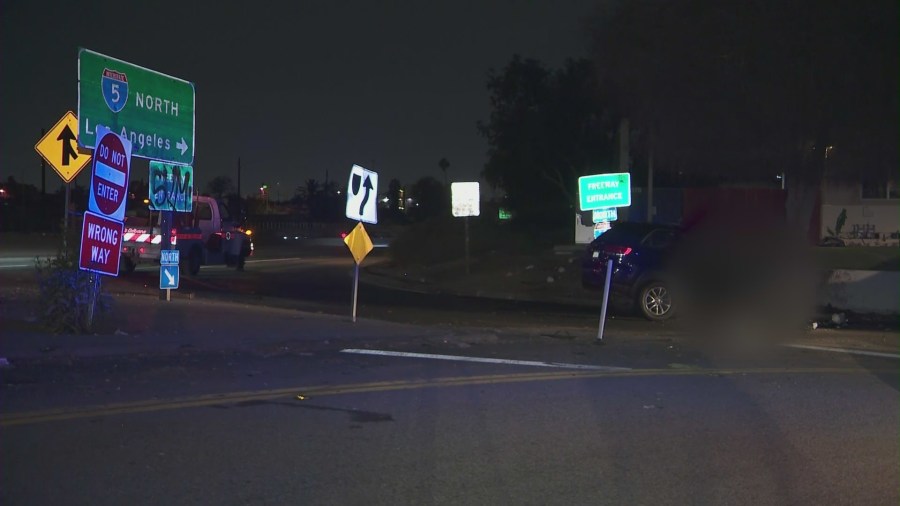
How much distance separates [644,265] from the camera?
18.5 meters

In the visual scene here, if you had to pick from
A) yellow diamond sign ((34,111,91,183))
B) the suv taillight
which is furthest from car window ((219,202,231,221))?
the suv taillight

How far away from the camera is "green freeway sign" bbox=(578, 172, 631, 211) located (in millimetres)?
18656

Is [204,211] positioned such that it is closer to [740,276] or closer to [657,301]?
[657,301]

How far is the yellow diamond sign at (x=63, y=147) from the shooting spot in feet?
54.3

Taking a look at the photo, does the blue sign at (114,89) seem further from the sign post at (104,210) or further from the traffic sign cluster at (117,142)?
the sign post at (104,210)

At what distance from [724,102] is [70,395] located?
59.6 ft

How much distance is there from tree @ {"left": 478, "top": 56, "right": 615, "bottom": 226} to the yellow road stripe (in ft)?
121

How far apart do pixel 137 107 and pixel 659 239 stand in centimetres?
996

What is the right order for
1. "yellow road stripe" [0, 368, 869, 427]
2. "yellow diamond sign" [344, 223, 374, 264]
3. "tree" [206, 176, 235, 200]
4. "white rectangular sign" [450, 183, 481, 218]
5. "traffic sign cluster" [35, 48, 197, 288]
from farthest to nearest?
"tree" [206, 176, 235, 200] < "white rectangular sign" [450, 183, 481, 218] < "yellow diamond sign" [344, 223, 374, 264] < "traffic sign cluster" [35, 48, 197, 288] < "yellow road stripe" [0, 368, 869, 427]

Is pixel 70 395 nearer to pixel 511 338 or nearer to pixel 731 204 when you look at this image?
pixel 511 338

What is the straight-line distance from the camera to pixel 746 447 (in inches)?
311

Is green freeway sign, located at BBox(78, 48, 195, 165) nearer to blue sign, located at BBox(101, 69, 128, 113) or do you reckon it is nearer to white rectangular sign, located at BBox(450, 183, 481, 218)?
blue sign, located at BBox(101, 69, 128, 113)

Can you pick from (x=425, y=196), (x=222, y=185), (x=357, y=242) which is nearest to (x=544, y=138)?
(x=357, y=242)

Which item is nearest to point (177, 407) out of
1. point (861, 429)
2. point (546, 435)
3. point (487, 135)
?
point (546, 435)
